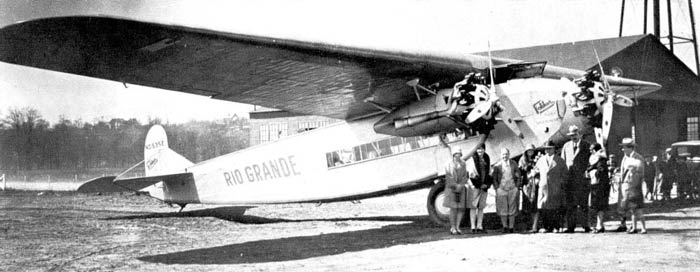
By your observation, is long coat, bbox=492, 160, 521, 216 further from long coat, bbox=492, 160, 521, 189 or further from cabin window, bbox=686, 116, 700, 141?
cabin window, bbox=686, 116, 700, 141

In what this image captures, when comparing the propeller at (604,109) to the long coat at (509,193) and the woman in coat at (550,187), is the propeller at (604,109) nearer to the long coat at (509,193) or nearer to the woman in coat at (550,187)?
the woman in coat at (550,187)

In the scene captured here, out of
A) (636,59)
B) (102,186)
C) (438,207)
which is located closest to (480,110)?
(438,207)

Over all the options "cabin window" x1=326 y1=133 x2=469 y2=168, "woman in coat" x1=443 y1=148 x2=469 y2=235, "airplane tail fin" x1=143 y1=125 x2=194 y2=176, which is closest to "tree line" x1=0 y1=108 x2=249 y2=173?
"airplane tail fin" x1=143 y1=125 x2=194 y2=176

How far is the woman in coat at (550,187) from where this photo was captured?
8531mm

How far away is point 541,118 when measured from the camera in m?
9.64

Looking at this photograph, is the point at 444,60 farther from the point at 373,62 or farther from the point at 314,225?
the point at 314,225

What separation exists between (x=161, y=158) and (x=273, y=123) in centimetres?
1907

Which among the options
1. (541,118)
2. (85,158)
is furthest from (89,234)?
(85,158)

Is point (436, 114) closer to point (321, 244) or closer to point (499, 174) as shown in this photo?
point (499, 174)

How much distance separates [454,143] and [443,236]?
7.28 ft

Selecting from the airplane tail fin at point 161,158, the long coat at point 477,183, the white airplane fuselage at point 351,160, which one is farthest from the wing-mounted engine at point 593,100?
the airplane tail fin at point 161,158

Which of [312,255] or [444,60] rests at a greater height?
[444,60]

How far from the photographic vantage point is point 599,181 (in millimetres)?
8578

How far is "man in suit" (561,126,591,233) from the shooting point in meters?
8.50
